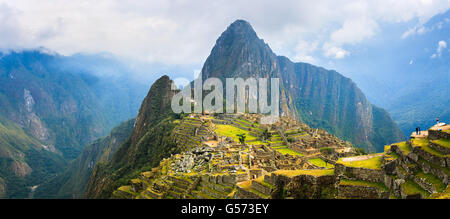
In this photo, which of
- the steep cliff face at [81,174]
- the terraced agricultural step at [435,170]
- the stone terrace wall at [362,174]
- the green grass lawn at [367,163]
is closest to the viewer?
the terraced agricultural step at [435,170]

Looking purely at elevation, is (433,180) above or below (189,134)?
above

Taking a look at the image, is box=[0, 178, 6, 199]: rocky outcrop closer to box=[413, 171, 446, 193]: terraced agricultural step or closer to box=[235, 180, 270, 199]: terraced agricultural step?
box=[235, 180, 270, 199]: terraced agricultural step

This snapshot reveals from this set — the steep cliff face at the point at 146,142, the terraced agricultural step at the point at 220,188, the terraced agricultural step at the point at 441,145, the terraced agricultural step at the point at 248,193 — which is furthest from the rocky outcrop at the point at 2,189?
the terraced agricultural step at the point at 441,145

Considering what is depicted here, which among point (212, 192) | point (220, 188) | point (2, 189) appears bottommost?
point (2, 189)

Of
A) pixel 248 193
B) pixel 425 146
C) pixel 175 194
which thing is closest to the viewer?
pixel 425 146

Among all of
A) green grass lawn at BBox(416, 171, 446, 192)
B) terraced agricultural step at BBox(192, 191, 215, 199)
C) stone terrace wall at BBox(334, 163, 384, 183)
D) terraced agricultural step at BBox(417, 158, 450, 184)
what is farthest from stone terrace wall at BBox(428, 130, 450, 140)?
terraced agricultural step at BBox(192, 191, 215, 199)

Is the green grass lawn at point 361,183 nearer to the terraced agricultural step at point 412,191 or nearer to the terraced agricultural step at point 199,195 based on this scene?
the terraced agricultural step at point 412,191

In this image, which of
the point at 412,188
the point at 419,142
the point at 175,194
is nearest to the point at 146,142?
the point at 175,194

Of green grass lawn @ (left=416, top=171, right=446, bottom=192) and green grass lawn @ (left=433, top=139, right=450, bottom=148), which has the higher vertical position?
green grass lawn @ (left=433, top=139, right=450, bottom=148)

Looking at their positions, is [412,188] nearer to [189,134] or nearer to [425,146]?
[425,146]
